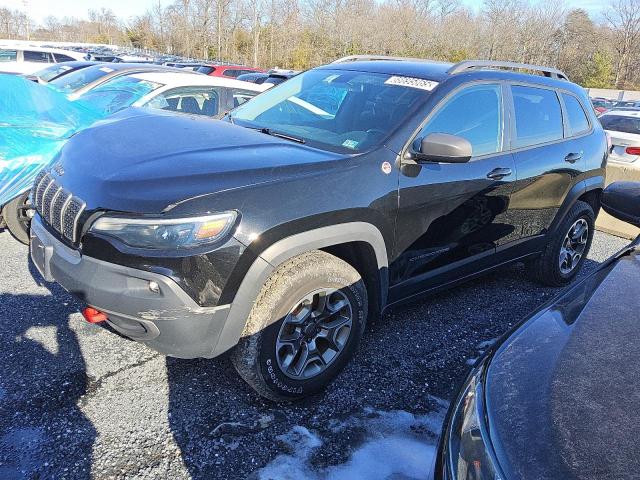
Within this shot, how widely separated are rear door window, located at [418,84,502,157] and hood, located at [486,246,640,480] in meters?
1.48

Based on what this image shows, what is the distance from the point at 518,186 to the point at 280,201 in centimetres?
203

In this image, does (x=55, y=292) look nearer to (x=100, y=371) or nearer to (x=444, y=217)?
(x=100, y=371)

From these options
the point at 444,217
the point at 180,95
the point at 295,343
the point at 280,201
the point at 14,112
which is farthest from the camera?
the point at 180,95

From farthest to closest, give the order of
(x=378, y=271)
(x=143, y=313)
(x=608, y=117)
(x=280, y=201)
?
(x=608, y=117)
(x=378, y=271)
(x=280, y=201)
(x=143, y=313)

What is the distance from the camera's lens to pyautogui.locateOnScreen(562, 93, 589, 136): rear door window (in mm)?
4406

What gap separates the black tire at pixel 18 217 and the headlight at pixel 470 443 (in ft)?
13.3

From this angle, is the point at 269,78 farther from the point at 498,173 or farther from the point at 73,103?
the point at 498,173

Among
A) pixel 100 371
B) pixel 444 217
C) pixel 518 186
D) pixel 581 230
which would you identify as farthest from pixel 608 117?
pixel 100 371

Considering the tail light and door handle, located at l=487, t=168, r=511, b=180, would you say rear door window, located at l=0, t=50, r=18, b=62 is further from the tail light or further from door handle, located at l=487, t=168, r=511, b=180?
door handle, located at l=487, t=168, r=511, b=180

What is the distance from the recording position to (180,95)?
256 inches

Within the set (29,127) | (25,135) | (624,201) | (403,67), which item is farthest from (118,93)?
(624,201)

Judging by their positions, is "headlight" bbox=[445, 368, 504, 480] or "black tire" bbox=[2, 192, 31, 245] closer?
"headlight" bbox=[445, 368, 504, 480]

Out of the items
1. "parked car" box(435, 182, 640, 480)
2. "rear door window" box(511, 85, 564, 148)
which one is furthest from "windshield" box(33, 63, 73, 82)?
"parked car" box(435, 182, 640, 480)

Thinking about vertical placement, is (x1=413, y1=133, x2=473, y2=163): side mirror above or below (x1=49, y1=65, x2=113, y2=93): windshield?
below
